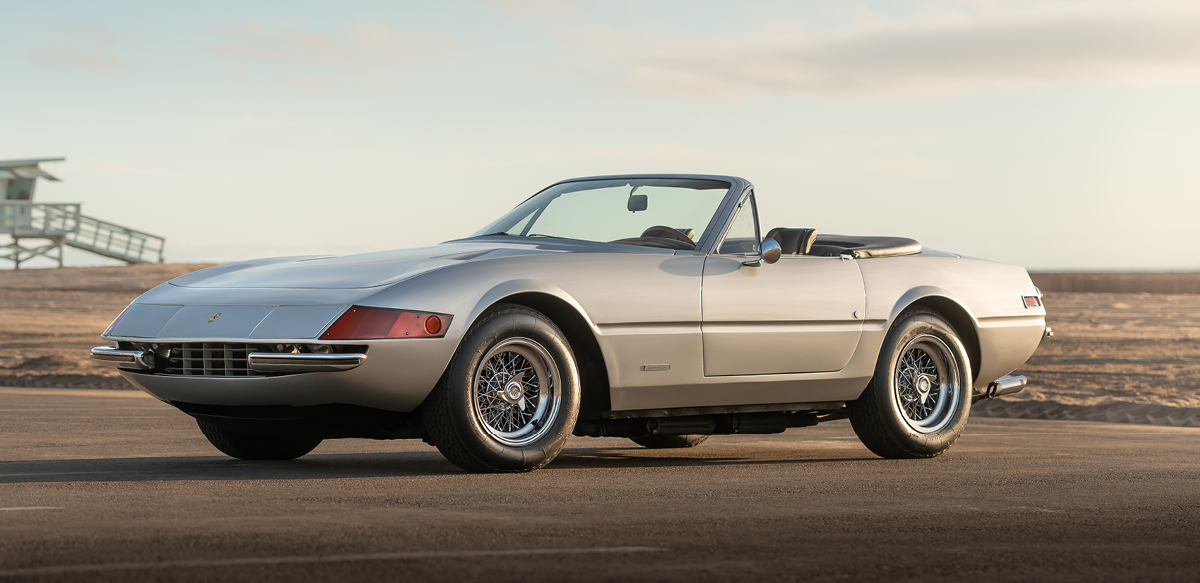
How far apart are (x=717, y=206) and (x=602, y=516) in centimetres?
323

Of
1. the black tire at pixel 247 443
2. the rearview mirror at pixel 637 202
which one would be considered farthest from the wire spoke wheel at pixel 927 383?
the black tire at pixel 247 443

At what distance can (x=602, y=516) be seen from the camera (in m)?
5.46

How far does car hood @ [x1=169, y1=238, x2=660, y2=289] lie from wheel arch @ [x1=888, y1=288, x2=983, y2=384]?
6.12ft

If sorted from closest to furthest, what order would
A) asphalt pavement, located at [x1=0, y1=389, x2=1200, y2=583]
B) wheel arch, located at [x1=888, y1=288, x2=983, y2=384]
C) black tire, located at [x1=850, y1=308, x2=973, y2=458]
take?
asphalt pavement, located at [x1=0, y1=389, x2=1200, y2=583], black tire, located at [x1=850, y1=308, x2=973, y2=458], wheel arch, located at [x1=888, y1=288, x2=983, y2=384]

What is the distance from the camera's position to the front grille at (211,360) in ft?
21.9

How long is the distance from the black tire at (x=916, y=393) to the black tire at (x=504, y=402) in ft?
7.13

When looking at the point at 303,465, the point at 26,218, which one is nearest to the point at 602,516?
the point at 303,465

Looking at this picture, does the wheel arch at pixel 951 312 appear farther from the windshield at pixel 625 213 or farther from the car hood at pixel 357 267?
the car hood at pixel 357 267

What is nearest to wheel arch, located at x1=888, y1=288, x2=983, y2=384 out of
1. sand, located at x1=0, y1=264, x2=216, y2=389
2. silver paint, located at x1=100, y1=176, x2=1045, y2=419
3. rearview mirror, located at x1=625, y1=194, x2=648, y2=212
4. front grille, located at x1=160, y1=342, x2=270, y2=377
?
silver paint, located at x1=100, y1=176, x2=1045, y2=419

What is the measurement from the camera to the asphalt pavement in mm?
4320

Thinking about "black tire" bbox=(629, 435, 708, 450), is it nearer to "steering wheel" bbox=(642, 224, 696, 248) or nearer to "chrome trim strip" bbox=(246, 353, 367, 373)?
"steering wheel" bbox=(642, 224, 696, 248)

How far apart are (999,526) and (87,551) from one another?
3210 mm

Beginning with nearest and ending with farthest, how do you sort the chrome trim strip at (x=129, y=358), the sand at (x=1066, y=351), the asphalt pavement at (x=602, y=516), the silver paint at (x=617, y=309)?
the asphalt pavement at (x=602, y=516)
the silver paint at (x=617, y=309)
the chrome trim strip at (x=129, y=358)
the sand at (x=1066, y=351)

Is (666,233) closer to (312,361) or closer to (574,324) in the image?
(574,324)
